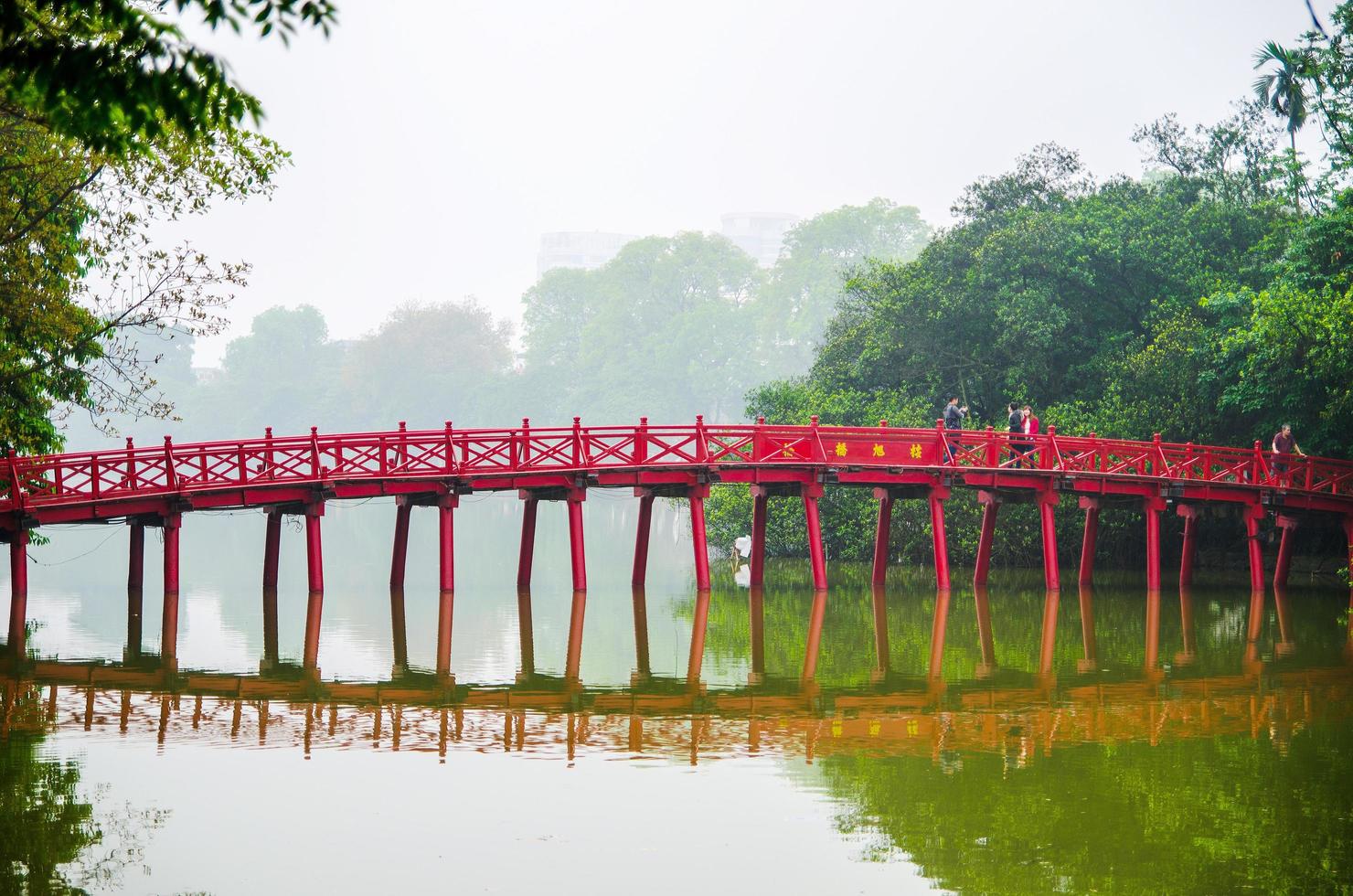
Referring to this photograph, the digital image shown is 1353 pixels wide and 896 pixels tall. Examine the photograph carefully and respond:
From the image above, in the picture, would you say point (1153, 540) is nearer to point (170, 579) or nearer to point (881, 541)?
point (881, 541)

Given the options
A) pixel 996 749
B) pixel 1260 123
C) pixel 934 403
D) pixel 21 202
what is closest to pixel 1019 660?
pixel 996 749

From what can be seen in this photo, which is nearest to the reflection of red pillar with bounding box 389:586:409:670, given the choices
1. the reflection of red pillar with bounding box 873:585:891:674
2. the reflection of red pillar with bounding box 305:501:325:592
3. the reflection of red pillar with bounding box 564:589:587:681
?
the reflection of red pillar with bounding box 305:501:325:592

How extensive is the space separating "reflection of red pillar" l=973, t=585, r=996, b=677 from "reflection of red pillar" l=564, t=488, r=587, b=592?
787 cm

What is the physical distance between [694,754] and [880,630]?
1117 cm

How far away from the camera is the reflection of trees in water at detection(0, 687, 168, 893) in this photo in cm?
1065

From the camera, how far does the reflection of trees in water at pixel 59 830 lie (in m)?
10.6

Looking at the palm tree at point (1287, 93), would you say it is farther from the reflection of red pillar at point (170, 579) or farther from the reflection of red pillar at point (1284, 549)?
the reflection of red pillar at point (170, 579)

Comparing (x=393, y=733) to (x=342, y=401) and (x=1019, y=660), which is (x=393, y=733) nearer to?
(x=1019, y=660)

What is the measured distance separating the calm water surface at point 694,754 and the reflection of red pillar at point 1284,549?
16.3 ft

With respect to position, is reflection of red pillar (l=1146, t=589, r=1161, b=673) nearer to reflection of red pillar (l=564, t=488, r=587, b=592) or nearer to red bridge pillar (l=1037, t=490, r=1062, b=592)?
red bridge pillar (l=1037, t=490, r=1062, b=592)

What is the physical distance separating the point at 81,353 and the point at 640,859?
19.3m

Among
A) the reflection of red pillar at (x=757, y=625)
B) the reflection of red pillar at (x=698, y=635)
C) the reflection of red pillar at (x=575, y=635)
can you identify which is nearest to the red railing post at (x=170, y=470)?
the reflection of red pillar at (x=575, y=635)

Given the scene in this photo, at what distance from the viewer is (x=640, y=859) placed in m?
11.5

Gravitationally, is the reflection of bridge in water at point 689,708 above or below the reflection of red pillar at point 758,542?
below
